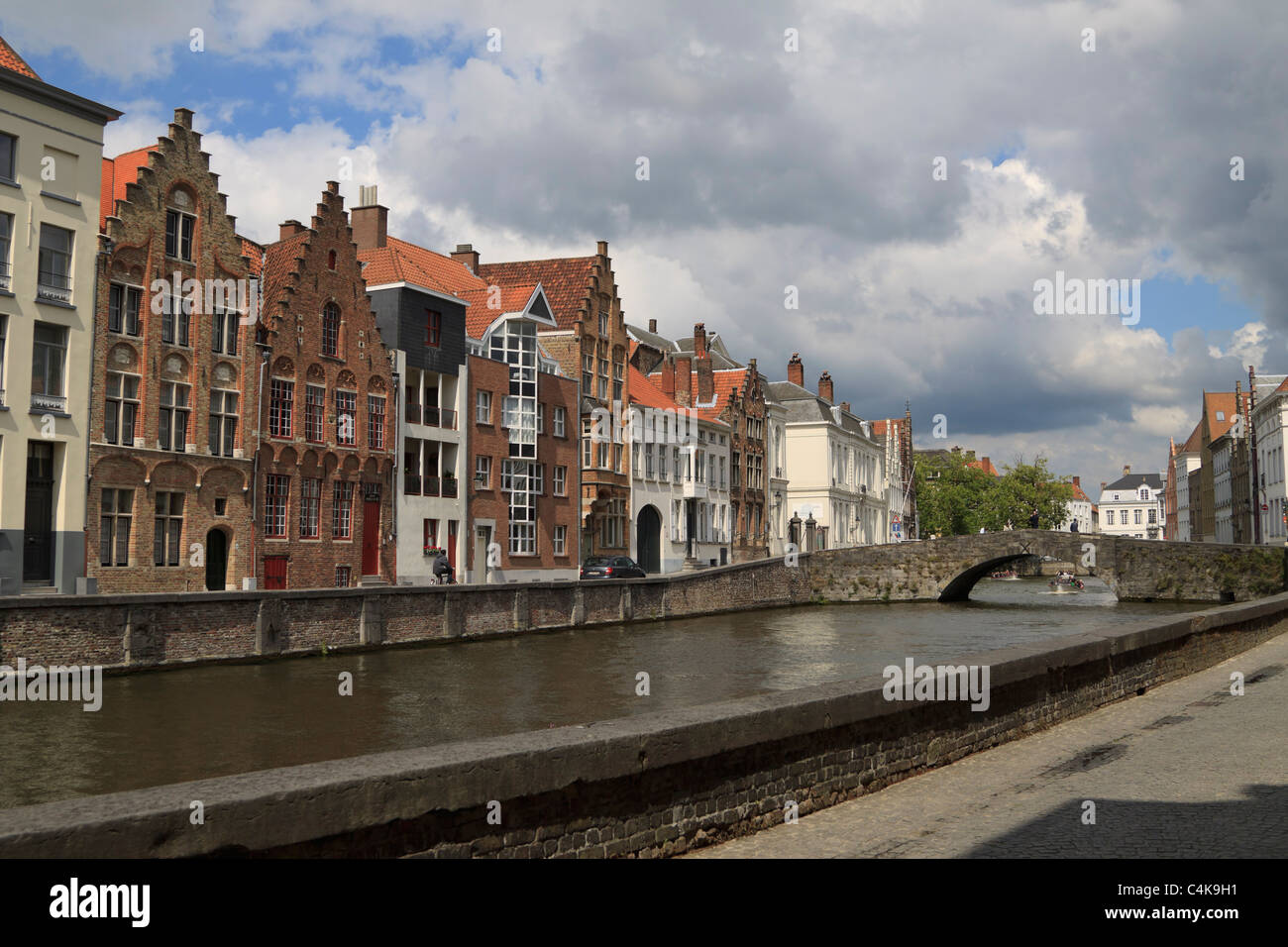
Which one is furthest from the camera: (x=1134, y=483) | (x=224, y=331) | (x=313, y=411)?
(x=1134, y=483)

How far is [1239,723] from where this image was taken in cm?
1131

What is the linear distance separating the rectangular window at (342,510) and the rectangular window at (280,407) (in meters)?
2.67

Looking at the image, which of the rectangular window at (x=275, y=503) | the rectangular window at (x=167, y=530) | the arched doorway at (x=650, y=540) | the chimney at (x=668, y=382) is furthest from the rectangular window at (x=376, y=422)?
the chimney at (x=668, y=382)

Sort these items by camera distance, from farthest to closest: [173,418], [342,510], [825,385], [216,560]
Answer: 1. [825,385]
2. [342,510]
3. [216,560]
4. [173,418]

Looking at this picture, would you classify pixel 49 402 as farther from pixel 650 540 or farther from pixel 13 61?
pixel 650 540

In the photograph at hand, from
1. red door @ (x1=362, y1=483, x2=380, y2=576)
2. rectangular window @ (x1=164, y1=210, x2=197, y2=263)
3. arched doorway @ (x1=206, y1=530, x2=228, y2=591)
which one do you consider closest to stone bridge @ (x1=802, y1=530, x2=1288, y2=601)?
red door @ (x1=362, y1=483, x2=380, y2=576)

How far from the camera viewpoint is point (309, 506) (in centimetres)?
3734

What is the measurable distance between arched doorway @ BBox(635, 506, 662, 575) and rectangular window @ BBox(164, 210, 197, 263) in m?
28.7

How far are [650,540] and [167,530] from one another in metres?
30.0

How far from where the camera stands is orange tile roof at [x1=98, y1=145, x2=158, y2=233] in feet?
110

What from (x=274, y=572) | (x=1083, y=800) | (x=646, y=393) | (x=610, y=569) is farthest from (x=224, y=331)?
(x=1083, y=800)

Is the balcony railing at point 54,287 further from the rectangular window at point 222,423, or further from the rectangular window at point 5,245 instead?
the rectangular window at point 222,423

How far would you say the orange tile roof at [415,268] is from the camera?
139ft
